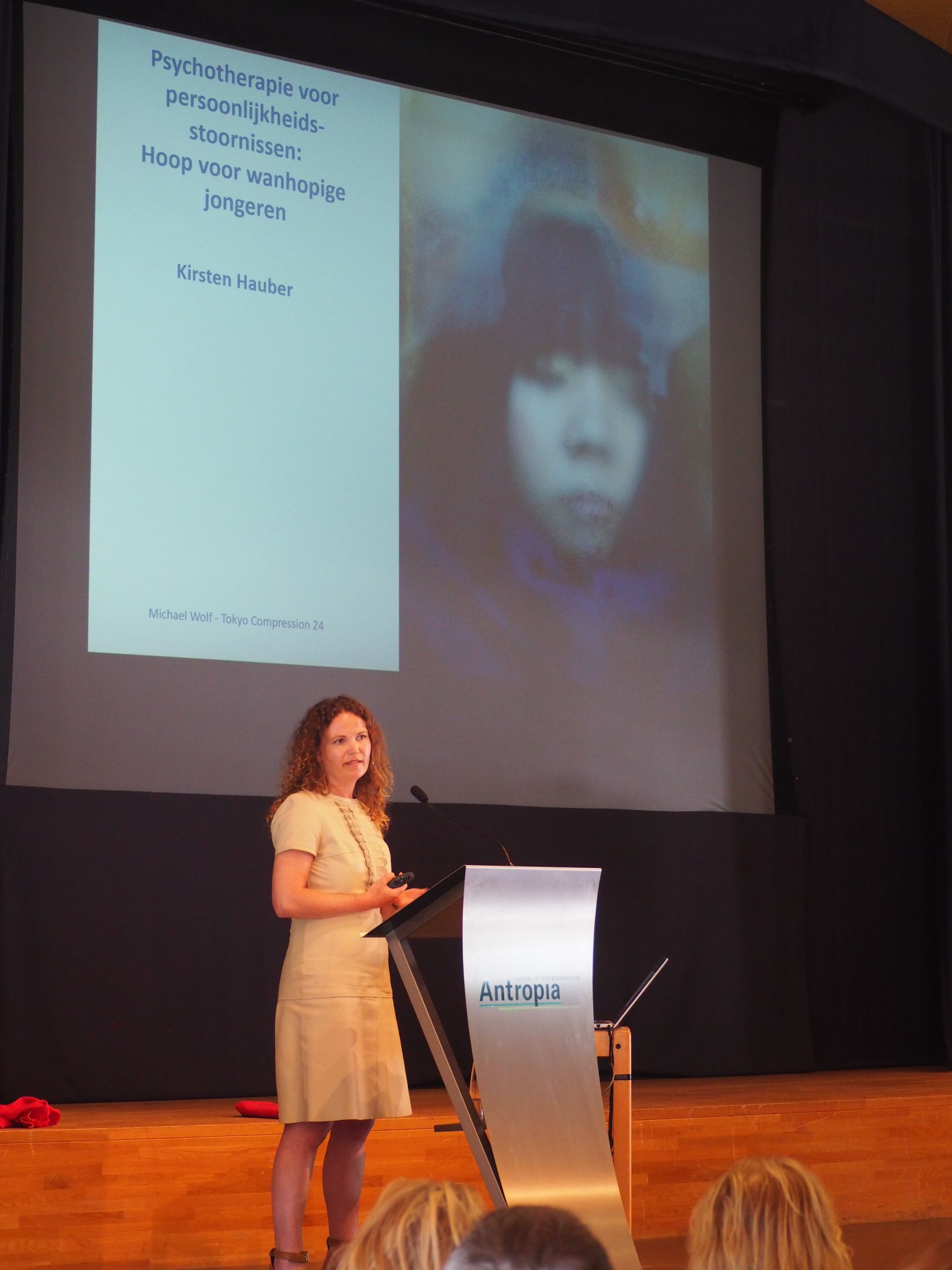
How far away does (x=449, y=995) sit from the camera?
4867mm

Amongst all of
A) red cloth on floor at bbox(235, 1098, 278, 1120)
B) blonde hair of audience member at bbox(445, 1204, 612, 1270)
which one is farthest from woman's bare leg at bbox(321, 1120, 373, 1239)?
blonde hair of audience member at bbox(445, 1204, 612, 1270)

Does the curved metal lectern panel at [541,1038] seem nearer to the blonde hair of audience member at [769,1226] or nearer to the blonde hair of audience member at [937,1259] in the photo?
the blonde hair of audience member at [769,1226]

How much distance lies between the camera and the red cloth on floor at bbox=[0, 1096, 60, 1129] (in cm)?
347

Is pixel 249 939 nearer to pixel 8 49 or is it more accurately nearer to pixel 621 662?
pixel 621 662

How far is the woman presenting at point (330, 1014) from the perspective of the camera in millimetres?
2697

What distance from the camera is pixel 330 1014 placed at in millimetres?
2717

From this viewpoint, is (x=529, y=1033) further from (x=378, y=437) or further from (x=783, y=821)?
(x=783, y=821)

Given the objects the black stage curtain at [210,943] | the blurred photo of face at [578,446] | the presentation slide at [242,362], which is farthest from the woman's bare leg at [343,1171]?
the blurred photo of face at [578,446]

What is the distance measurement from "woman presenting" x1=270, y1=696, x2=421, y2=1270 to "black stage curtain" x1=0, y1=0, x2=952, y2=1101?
167 cm

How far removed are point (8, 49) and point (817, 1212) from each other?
4.21m

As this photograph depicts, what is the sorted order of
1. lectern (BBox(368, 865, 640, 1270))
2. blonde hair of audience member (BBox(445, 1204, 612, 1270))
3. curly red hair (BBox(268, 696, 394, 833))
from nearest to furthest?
blonde hair of audience member (BBox(445, 1204, 612, 1270)), lectern (BBox(368, 865, 640, 1270)), curly red hair (BBox(268, 696, 394, 833))

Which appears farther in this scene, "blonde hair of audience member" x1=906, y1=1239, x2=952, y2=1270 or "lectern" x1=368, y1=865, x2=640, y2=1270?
"lectern" x1=368, y1=865, x2=640, y2=1270

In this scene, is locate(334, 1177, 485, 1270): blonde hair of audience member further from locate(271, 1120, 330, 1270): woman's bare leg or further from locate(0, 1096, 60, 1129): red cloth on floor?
locate(0, 1096, 60, 1129): red cloth on floor

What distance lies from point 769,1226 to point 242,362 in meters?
3.82
